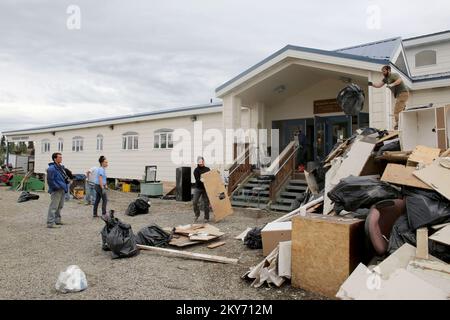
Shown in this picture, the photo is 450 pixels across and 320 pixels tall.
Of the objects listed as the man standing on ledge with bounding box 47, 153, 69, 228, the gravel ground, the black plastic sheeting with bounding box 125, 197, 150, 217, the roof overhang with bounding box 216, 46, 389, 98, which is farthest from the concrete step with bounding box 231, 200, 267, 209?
the man standing on ledge with bounding box 47, 153, 69, 228

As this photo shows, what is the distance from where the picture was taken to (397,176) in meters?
4.29

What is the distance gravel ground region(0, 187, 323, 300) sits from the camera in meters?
3.82

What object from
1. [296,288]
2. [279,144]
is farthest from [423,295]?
[279,144]

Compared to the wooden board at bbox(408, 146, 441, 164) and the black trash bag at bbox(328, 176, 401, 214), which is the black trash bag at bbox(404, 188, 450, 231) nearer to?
the black trash bag at bbox(328, 176, 401, 214)

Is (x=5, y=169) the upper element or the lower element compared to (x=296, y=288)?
upper

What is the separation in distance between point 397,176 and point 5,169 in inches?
1052

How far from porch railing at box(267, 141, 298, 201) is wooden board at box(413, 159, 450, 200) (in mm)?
6014

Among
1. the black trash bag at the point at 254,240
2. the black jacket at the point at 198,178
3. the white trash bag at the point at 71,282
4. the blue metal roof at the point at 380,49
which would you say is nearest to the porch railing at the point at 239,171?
the black jacket at the point at 198,178

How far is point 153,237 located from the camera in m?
5.84

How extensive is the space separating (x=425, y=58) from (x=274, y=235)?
13.1 meters

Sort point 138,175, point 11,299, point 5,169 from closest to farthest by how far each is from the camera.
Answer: point 11,299 < point 138,175 < point 5,169

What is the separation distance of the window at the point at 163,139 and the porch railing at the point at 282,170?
6.65m

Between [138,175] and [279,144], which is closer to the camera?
[279,144]

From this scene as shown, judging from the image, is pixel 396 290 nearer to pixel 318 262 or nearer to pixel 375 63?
pixel 318 262
